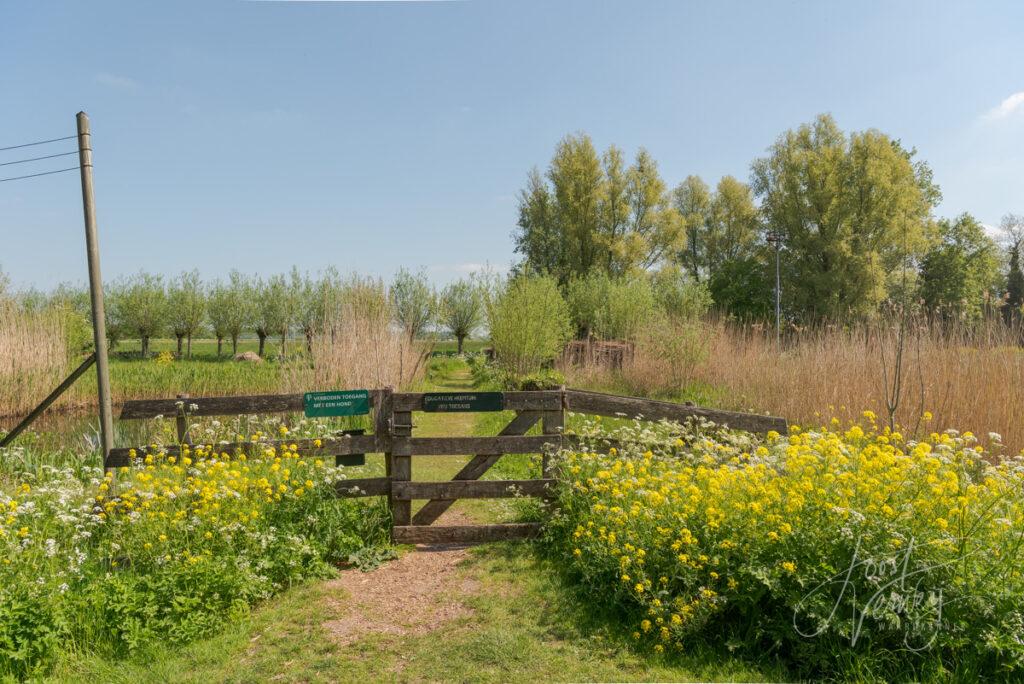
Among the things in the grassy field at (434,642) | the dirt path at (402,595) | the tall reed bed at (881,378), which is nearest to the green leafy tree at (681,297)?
the tall reed bed at (881,378)

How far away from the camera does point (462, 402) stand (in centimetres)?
598

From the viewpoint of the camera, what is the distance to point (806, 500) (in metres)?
3.94

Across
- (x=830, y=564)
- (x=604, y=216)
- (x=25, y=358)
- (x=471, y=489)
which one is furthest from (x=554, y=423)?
(x=604, y=216)

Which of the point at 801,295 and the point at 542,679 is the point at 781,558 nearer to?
the point at 542,679

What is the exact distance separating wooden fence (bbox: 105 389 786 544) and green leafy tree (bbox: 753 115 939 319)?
28673mm

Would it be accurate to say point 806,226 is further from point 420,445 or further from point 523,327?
point 420,445

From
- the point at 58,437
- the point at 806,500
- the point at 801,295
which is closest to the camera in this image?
the point at 806,500

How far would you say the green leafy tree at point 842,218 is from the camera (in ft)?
99.0

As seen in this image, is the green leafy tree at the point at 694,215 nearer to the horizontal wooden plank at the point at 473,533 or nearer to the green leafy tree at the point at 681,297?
the green leafy tree at the point at 681,297

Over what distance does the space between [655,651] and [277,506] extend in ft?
11.1

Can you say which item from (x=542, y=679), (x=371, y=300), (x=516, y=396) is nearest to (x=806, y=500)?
(x=542, y=679)

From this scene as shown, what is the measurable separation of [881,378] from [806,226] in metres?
27.6

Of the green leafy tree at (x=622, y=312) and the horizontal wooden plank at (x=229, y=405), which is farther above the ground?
the green leafy tree at (x=622, y=312)

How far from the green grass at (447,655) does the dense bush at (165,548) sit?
0.68ft
